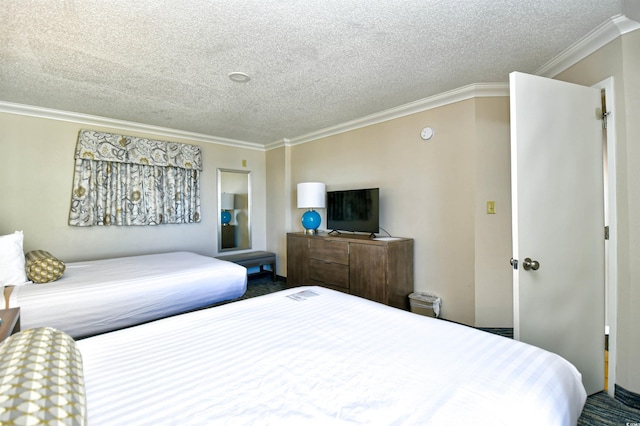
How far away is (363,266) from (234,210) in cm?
277

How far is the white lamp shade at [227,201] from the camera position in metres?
4.80

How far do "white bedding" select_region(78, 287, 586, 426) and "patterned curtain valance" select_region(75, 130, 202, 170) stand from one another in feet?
10.6

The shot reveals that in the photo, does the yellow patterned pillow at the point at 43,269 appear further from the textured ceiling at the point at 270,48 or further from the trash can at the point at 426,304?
the trash can at the point at 426,304

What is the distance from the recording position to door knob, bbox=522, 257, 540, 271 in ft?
5.57

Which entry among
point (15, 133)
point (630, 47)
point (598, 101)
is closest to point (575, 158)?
point (598, 101)

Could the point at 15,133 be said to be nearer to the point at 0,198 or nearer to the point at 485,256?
the point at 0,198

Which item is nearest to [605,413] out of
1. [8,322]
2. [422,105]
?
[422,105]

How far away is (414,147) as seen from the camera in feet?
10.8

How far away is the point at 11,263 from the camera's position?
92.5 inches

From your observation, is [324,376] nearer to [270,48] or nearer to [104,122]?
[270,48]

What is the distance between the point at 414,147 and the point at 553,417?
9.45 ft

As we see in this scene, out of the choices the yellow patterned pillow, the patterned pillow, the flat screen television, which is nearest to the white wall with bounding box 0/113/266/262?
the yellow patterned pillow

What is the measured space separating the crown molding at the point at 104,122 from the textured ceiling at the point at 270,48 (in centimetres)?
13

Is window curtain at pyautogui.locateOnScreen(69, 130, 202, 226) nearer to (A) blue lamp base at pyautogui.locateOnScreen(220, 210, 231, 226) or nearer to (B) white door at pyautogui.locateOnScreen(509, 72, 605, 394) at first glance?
(A) blue lamp base at pyautogui.locateOnScreen(220, 210, 231, 226)
